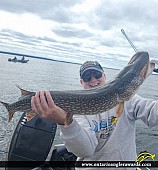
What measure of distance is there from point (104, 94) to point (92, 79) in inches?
14.4

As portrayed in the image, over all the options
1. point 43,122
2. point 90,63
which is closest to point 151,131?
point 43,122

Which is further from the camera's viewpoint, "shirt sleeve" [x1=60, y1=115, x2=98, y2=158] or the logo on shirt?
the logo on shirt

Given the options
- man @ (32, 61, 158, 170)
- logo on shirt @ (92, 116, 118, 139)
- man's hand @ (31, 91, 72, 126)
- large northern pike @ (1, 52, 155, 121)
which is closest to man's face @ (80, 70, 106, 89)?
man @ (32, 61, 158, 170)

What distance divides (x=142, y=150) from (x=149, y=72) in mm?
11123

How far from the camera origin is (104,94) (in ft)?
11.5

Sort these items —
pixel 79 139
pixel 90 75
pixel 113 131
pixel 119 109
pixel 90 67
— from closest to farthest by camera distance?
pixel 79 139 < pixel 119 109 < pixel 113 131 < pixel 90 75 < pixel 90 67

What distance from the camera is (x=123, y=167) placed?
3.40 m

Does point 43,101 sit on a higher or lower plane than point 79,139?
higher

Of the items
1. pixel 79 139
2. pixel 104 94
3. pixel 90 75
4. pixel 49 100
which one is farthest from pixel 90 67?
pixel 79 139

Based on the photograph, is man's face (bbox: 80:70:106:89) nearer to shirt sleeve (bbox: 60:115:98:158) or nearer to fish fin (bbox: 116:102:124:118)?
fish fin (bbox: 116:102:124:118)

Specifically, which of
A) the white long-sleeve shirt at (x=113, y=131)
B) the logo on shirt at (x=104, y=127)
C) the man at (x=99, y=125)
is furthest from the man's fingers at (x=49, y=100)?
the logo on shirt at (x=104, y=127)

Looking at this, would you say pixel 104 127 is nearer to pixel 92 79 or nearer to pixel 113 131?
pixel 113 131

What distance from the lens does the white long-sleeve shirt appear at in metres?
3.27

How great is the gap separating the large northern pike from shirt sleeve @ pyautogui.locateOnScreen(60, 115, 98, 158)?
272 mm
